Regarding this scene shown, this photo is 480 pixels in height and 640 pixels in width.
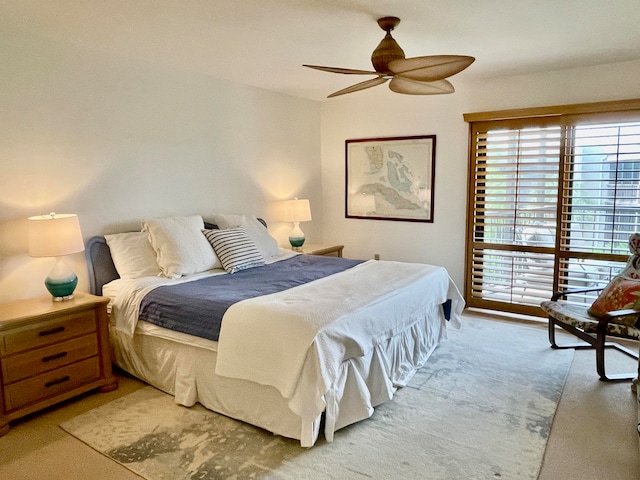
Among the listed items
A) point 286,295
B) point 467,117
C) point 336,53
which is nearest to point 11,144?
point 286,295

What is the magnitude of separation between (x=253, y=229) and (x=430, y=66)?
2330 mm

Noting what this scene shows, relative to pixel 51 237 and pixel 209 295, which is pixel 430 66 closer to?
pixel 209 295

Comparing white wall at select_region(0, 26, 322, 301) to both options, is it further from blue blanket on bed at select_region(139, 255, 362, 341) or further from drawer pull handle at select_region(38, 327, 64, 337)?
blue blanket on bed at select_region(139, 255, 362, 341)

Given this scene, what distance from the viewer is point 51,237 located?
9.28 feet

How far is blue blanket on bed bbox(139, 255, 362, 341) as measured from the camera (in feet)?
8.87

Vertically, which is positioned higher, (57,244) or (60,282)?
(57,244)

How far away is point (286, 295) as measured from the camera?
112 inches

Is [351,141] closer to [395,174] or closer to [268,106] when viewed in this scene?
[395,174]

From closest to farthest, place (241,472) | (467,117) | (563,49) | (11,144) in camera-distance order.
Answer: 1. (241,472)
2. (11,144)
3. (563,49)
4. (467,117)

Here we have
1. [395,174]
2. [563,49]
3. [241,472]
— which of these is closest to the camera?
[241,472]

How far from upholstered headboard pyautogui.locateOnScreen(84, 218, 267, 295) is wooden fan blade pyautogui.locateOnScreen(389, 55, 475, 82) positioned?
2472mm

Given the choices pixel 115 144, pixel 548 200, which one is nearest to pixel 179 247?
pixel 115 144

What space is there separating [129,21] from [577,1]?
269cm

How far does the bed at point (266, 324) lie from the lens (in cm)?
238
